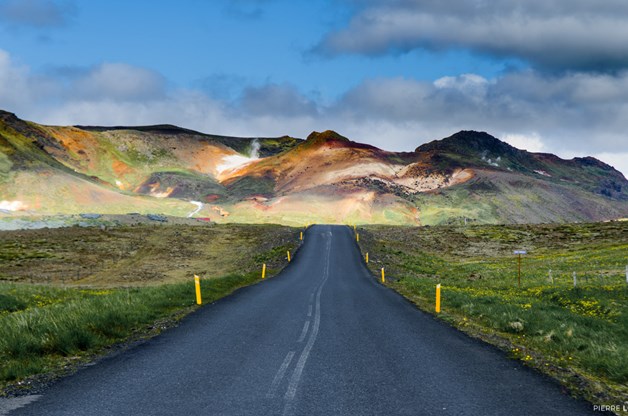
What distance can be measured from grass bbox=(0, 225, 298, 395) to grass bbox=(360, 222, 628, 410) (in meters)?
9.62

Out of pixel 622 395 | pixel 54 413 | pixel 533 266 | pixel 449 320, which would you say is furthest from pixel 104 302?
pixel 533 266

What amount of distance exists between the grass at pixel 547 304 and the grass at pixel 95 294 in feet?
31.5

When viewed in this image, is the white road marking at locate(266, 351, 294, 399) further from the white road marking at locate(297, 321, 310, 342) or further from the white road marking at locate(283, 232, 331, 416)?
the white road marking at locate(297, 321, 310, 342)

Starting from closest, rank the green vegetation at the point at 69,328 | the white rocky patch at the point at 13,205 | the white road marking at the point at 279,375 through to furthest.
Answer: the white road marking at the point at 279,375, the green vegetation at the point at 69,328, the white rocky patch at the point at 13,205

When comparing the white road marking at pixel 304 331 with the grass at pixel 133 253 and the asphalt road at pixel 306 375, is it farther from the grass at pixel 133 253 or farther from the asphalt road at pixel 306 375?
the grass at pixel 133 253

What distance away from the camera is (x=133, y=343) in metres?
11.7

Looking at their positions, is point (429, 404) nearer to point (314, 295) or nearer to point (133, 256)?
point (314, 295)

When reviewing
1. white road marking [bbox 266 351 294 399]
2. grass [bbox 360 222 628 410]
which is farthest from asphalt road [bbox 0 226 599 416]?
grass [bbox 360 222 628 410]

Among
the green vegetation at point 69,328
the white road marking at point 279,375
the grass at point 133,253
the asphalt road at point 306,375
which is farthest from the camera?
the grass at point 133,253

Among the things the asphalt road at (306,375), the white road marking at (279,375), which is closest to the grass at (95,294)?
the asphalt road at (306,375)

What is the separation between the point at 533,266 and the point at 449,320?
115 feet

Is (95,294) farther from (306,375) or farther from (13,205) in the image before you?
(13,205)

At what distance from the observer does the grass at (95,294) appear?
33.9ft

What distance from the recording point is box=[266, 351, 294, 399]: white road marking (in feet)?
25.6
